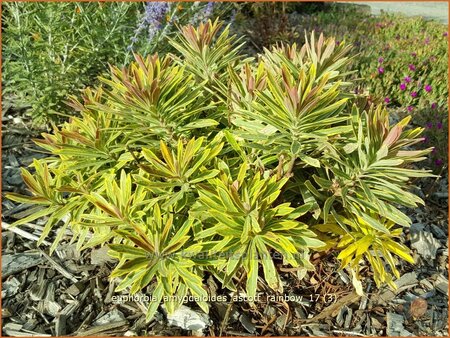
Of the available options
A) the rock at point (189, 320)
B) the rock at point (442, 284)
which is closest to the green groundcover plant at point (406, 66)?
the rock at point (442, 284)

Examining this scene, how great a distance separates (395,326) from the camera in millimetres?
2438

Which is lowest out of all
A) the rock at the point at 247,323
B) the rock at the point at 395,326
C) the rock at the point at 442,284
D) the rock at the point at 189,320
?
the rock at the point at 442,284

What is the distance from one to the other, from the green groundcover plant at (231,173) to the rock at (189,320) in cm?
28

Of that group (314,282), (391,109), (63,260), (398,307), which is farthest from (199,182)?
(391,109)

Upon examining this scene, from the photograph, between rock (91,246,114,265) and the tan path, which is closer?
rock (91,246,114,265)

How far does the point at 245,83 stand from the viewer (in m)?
2.18

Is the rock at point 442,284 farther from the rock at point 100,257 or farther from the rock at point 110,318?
the rock at point 100,257

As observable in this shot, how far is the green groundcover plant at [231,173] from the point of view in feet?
6.10

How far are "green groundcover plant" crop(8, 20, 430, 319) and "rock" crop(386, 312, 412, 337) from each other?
14.3 inches

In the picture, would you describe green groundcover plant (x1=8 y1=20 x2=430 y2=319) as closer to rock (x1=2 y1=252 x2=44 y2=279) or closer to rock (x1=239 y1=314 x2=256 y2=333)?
rock (x1=239 y1=314 x2=256 y2=333)

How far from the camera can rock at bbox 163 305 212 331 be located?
2.32m

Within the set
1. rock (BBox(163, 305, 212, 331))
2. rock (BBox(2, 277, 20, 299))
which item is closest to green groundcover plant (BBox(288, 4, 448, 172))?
rock (BBox(163, 305, 212, 331))

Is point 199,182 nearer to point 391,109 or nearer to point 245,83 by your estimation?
point 245,83

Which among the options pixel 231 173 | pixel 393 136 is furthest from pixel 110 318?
pixel 393 136
